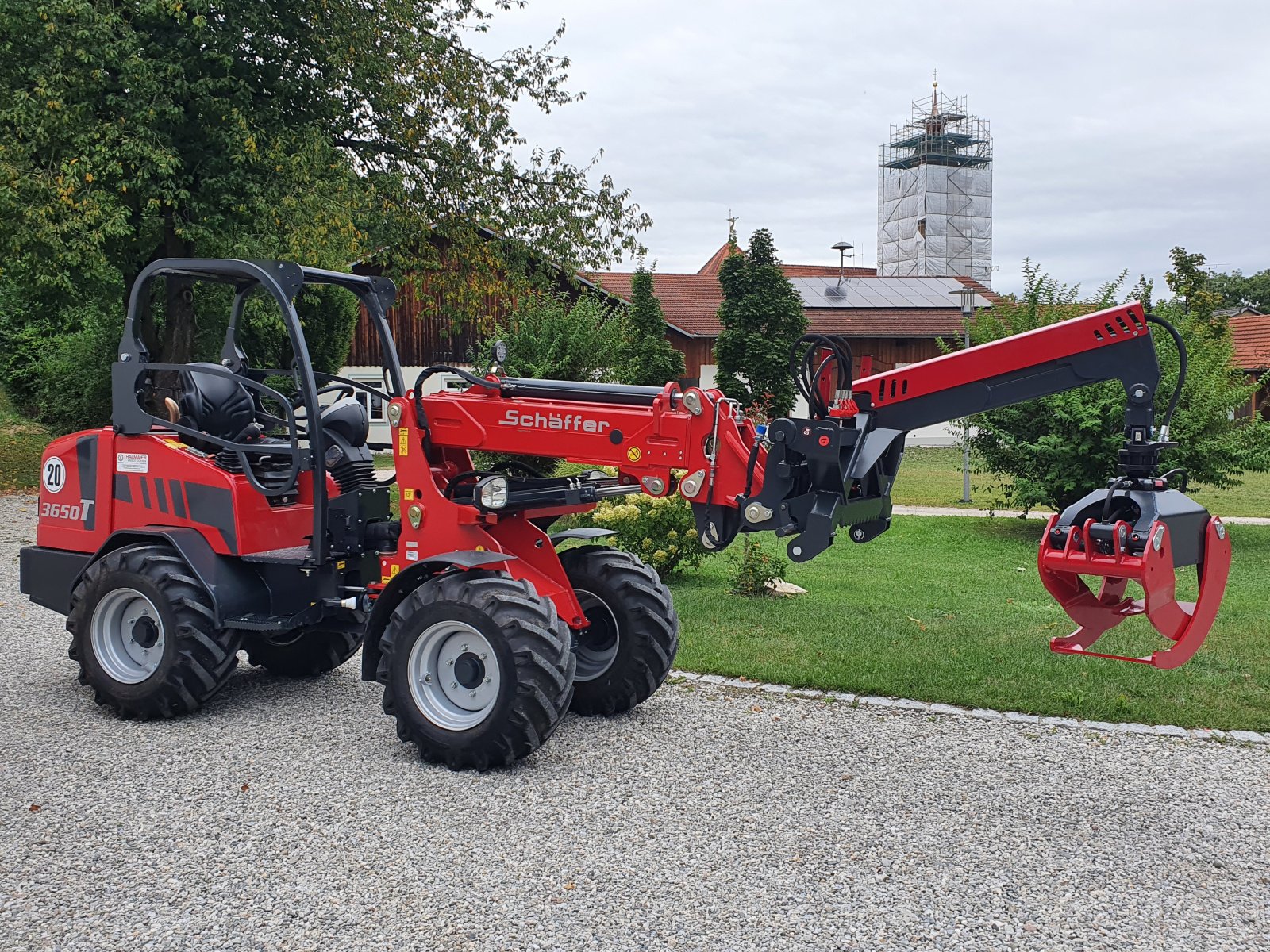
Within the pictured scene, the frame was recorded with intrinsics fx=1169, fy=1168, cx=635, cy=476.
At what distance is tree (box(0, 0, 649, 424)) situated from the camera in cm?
1606

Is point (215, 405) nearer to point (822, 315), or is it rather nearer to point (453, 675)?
point (453, 675)

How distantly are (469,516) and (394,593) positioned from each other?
21.9 inches

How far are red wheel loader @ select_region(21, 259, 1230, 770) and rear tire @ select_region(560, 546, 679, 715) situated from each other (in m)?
0.01

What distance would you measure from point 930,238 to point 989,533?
5763cm

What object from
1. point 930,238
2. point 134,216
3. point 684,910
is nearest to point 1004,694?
point 684,910

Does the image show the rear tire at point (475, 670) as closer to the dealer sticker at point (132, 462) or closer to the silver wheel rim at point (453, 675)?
the silver wheel rim at point (453, 675)

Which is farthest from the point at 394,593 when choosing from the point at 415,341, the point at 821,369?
the point at 415,341

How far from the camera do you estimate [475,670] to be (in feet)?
19.3

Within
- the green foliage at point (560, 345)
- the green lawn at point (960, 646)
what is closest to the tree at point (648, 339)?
the green foliage at point (560, 345)

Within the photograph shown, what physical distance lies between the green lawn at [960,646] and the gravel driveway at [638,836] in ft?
1.99

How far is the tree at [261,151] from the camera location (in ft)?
52.7

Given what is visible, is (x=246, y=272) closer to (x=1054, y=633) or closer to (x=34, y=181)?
(x=1054, y=633)

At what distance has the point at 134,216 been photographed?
18.2 m

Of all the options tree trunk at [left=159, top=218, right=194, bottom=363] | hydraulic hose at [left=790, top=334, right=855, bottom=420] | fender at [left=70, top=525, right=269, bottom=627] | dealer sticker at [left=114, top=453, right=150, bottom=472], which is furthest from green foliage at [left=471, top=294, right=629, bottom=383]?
hydraulic hose at [left=790, top=334, right=855, bottom=420]
